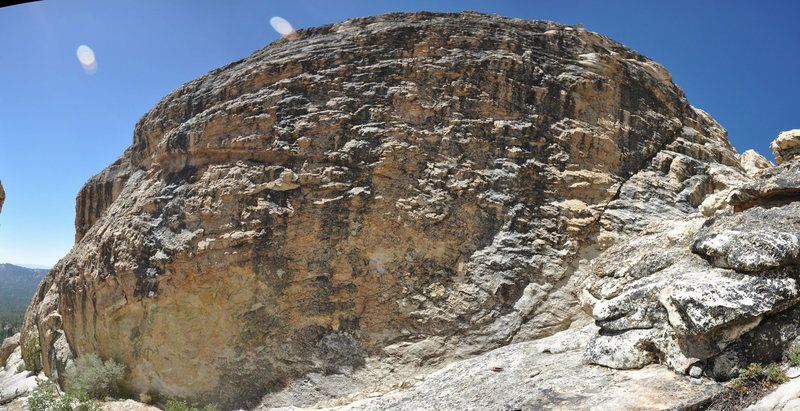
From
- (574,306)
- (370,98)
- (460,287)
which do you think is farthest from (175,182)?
(574,306)

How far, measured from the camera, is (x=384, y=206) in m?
13.3

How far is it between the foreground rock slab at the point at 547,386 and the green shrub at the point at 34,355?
16.8 m

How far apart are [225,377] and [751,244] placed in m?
13.2

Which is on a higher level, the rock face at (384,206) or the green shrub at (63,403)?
the rock face at (384,206)

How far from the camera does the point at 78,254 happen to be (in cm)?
1680

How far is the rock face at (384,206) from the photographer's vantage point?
12633 millimetres

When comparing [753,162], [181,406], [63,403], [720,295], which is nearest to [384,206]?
[181,406]

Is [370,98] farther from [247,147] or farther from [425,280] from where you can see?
[425,280]

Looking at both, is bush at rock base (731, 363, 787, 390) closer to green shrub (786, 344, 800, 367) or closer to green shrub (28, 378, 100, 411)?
green shrub (786, 344, 800, 367)

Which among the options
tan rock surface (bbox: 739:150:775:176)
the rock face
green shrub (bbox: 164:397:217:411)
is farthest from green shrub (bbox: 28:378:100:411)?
tan rock surface (bbox: 739:150:775:176)

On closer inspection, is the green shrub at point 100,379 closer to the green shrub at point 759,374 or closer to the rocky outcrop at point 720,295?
the rocky outcrop at point 720,295

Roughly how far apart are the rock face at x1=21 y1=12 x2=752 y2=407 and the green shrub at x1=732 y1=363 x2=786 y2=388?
668 centimetres

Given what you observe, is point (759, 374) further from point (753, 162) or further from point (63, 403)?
point (63, 403)

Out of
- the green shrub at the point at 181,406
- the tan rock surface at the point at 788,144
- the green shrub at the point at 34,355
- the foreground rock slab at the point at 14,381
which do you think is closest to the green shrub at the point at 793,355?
the tan rock surface at the point at 788,144
